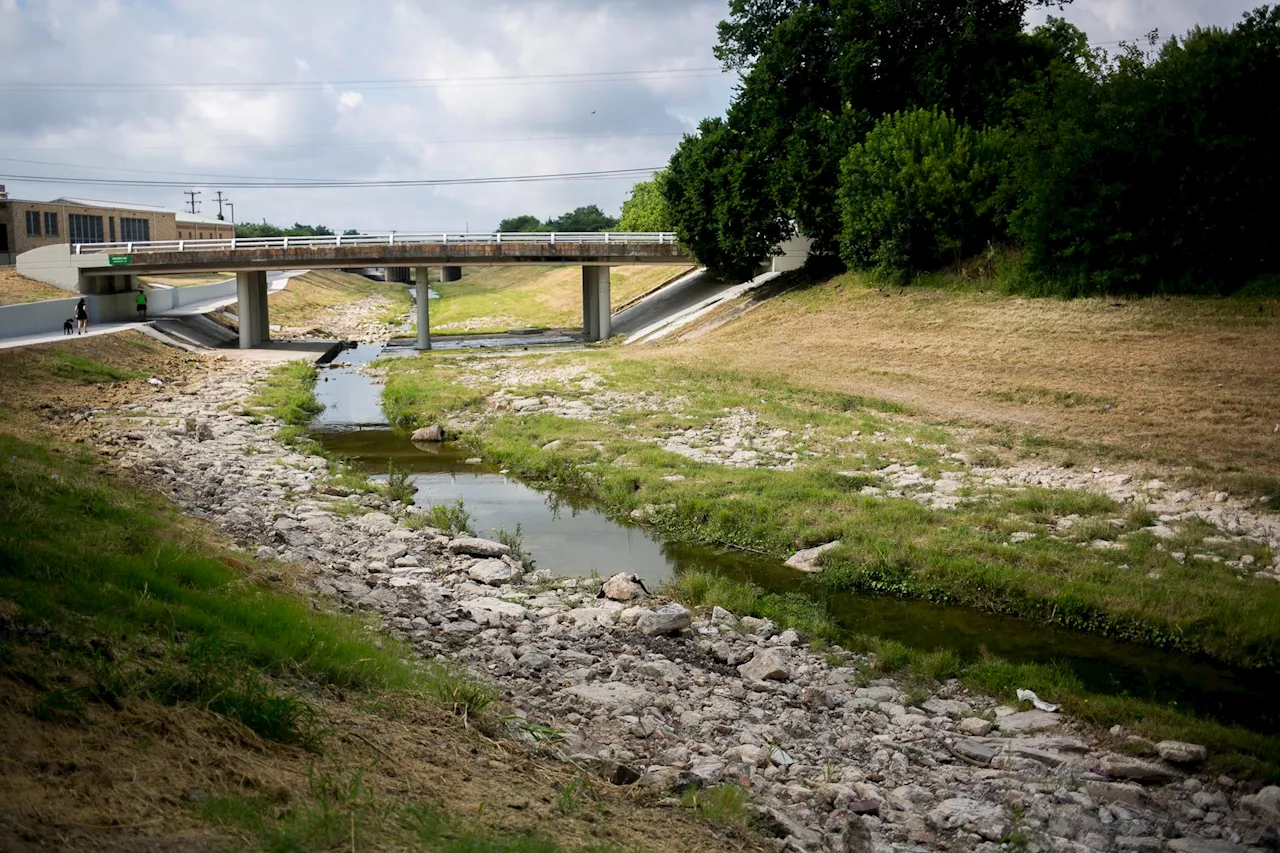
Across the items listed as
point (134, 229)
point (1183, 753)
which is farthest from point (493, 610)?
point (134, 229)

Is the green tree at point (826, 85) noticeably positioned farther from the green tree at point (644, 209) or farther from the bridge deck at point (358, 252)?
the green tree at point (644, 209)

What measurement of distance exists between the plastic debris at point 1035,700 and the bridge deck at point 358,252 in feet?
158

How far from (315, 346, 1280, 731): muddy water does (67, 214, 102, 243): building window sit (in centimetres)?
6861

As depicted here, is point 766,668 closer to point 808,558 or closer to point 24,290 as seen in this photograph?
point 808,558

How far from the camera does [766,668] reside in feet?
39.0

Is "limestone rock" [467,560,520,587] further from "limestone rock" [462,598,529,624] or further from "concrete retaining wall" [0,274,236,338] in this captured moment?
"concrete retaining wall" [0,274,236,338]

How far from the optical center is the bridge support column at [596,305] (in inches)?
2378

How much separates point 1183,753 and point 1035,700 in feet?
5.71

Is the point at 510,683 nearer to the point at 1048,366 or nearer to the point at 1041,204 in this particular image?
the point at 1048,366

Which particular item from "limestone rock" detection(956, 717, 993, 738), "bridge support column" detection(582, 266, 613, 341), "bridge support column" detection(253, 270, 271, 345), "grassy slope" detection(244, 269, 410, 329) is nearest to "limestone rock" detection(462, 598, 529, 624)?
"limestone rock" detection(956, 717, 993, 738)

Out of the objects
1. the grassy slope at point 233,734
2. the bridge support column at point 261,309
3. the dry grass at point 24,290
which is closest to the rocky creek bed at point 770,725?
the grassy slope at point 233,734

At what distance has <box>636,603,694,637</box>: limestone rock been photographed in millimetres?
13039

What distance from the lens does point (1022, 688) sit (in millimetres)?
11695

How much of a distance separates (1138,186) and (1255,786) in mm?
31410
